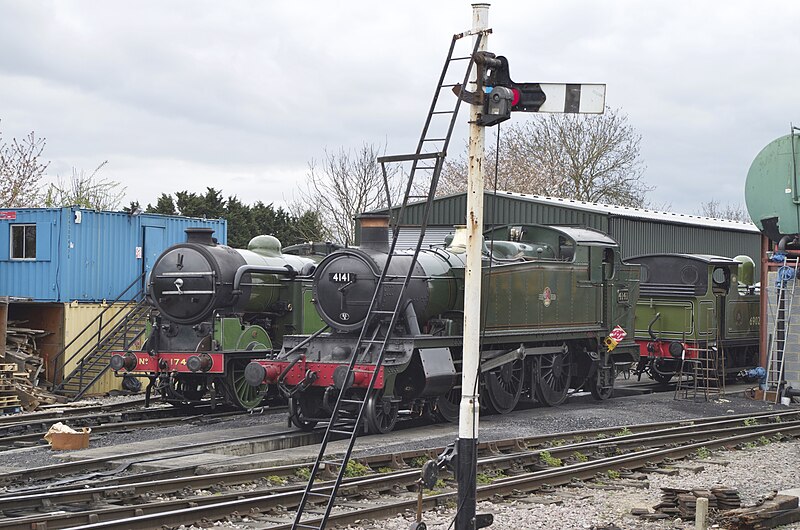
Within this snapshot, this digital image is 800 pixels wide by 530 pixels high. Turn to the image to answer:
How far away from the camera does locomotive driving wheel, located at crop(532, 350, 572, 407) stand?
1641 centimetres

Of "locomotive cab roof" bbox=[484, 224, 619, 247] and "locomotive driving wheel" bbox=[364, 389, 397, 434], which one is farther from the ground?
"locomotive cab roof" bbox=[484, 224, 619, 247]

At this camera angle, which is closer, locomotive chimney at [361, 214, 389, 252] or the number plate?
the number plate

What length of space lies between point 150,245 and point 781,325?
13.5 metres

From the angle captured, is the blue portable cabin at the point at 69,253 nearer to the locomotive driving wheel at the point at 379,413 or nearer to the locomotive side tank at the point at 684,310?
the locomotive driving wheel at the point at 379,413

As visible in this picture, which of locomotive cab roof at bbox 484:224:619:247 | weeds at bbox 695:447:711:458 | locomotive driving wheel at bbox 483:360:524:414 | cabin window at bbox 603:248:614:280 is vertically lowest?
weeds at bbox 695:447:711:458

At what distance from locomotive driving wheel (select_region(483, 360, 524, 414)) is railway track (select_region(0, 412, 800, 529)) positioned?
214 centimetres

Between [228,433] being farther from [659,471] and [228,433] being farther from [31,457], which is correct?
[659,471]

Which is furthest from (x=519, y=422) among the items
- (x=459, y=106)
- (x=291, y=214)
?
(x=291, y=214)

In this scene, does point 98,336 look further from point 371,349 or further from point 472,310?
point 472,310

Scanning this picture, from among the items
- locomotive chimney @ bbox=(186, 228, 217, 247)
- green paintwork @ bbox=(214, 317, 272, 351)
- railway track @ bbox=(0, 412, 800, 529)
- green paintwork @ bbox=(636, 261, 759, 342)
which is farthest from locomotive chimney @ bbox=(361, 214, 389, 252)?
green paintwork @ bbox=(636, 261, 759, 342)

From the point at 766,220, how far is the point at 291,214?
2851cm

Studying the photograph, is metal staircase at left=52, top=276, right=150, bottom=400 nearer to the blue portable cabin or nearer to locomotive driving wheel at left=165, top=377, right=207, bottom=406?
the blue portable cabin

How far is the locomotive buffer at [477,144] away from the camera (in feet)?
21.4

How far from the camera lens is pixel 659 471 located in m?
11.0
